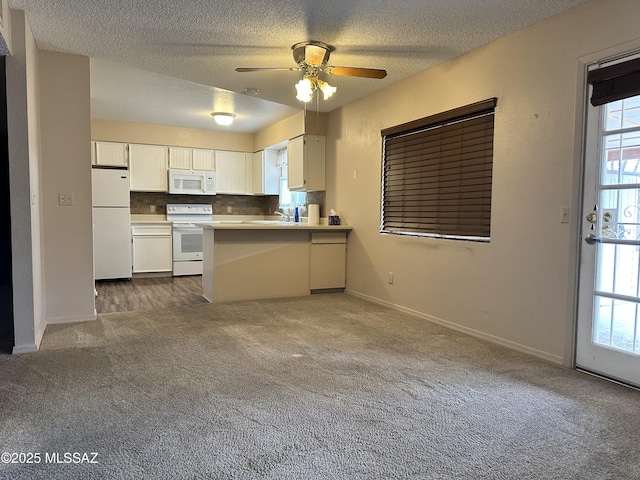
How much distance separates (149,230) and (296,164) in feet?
8.64

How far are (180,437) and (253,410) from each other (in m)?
0.39

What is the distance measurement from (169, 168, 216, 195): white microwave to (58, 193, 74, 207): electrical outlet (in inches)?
124

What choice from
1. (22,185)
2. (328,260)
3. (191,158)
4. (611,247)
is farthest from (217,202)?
(611,247)

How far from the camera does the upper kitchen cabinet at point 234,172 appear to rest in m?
7.39

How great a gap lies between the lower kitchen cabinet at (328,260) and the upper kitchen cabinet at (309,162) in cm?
78

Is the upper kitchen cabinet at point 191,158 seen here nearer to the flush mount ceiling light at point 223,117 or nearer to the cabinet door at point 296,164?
the flush mount ceiling light at point 223,117

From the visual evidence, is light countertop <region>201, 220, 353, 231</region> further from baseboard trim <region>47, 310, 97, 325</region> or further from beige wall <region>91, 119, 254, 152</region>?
beige wall <region>91, 119, 254, 152</region>

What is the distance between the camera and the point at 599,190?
2.62m

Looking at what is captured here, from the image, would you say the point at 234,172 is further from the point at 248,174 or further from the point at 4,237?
the point at 4,237

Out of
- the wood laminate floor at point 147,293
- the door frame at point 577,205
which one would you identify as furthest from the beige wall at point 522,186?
the wood laminate floor at point 147,293

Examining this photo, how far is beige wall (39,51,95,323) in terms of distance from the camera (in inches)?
145

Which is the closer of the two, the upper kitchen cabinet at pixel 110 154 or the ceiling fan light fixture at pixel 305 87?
the ceiling fan light fixture at pixel 305 87

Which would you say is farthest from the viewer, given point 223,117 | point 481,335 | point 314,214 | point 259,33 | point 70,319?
point 223,117

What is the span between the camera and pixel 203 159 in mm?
7215
